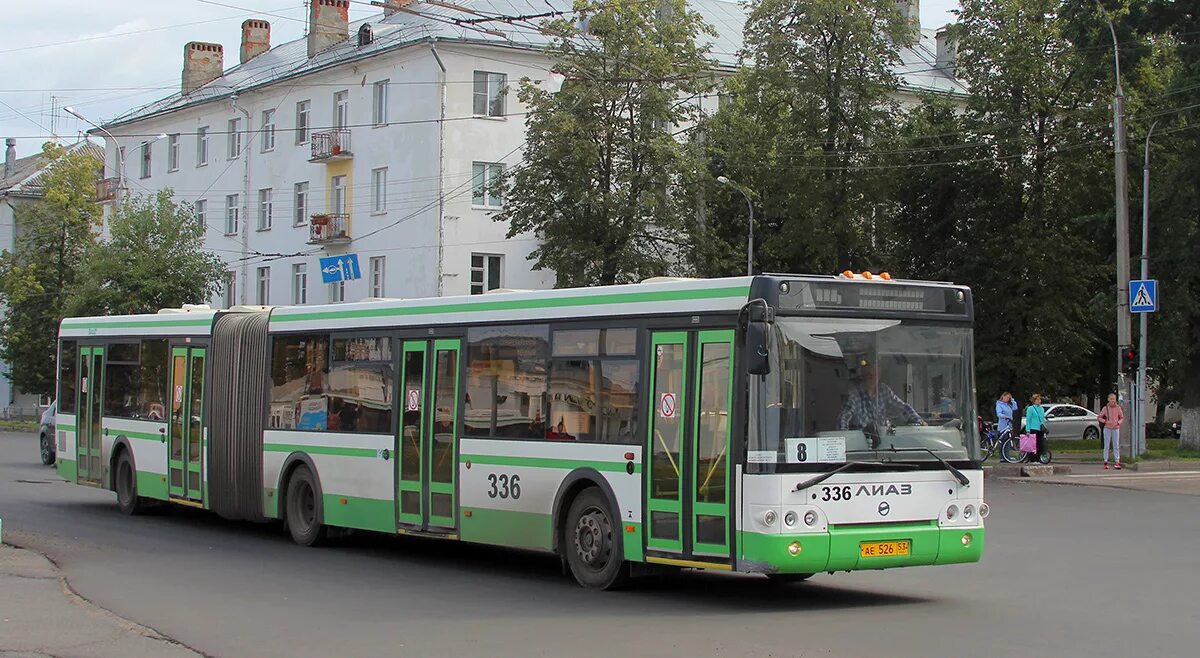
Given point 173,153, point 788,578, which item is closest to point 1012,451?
point 788,578

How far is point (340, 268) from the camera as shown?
5453 centimetres

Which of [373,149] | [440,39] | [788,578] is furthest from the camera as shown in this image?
[373,149]

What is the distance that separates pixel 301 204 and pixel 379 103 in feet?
21.0

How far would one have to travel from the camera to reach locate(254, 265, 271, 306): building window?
6097 cm

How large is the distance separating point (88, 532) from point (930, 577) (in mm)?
10621

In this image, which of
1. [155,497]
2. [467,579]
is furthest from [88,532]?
[467,579]

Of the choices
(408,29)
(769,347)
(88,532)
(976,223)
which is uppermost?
(408,29)

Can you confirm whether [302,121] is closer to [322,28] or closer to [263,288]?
[322,28]

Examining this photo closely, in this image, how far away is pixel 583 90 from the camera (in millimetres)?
44094

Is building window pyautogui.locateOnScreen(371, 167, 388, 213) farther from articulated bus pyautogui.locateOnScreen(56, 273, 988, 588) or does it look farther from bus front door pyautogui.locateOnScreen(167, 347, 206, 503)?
articulated bus pyautogui.locateOnScreen(56, 273, 988, 588)

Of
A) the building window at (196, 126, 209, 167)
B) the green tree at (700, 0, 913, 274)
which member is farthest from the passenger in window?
the building window at (196, 126, 209, 167)

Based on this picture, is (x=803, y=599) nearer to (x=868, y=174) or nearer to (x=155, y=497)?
(x=155, y=497)

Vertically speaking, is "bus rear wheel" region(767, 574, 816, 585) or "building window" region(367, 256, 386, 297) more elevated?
"building window" region(367, 256, 386, 297)

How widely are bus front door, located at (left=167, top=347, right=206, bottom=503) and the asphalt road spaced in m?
0.63
